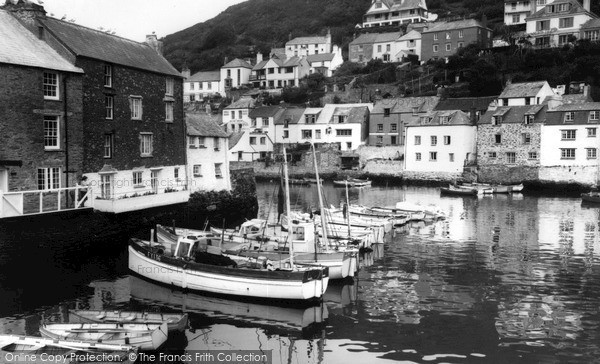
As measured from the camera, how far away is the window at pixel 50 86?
105 feet

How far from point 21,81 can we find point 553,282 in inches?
1134

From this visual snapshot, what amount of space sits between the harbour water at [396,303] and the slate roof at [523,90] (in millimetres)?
39459

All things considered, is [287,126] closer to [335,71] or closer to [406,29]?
[335,71]

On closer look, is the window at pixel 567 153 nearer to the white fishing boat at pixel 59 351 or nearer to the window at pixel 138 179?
the window at pixel 138 179

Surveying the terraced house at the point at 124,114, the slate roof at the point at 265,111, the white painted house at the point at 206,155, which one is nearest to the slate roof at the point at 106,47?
the terraced house at the point at 124,114

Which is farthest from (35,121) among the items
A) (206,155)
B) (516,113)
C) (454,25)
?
(454,25)

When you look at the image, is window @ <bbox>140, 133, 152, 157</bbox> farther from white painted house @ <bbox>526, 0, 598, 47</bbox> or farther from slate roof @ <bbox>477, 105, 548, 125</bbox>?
white painted house @ <bbox>526, 0, 598, 47</bbox>

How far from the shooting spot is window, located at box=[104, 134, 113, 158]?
3647 centimetres

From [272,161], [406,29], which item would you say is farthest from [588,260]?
[406,29]

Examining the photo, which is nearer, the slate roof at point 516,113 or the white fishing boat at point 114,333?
the white fishing boat at point 114,333

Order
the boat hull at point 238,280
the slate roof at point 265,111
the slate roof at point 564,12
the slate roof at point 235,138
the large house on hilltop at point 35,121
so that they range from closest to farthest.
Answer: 1. the boat hull at point 238,280
2. the large house on hilltop at point 35,121
3. the slate roof at point 564,12
4. the slate roof at point 235,138
5. the slate roof at point 265,111

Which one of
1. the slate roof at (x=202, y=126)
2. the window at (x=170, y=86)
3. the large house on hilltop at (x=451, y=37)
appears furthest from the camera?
the large house on hilltop at (x=451, y=37)

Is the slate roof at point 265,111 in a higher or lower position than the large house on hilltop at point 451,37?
lower

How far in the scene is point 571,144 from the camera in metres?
67.9
